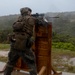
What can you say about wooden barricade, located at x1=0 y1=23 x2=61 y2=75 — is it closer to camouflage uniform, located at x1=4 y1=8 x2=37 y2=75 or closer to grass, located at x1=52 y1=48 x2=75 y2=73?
camouflage uniform, located at x1=4 y1=8 x2=37 y2=75

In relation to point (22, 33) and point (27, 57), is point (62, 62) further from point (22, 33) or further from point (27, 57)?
point (22, 33)

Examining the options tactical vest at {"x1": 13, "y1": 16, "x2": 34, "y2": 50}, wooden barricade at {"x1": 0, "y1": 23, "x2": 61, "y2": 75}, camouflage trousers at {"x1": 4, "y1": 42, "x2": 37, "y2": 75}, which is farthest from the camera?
wooden barricade at {"x1": 0, "y1": 23, "x2": 61, "y2": 75}

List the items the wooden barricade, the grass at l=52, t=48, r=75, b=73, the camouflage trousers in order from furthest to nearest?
the grass at l=52, t=48, r=75, b=73 → the wooden barricade → the camouflage trousers

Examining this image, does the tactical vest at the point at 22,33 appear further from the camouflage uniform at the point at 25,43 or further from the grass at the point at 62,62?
the grass at the point at 62,62

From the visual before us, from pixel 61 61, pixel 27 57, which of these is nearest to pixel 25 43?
pixel 27 57

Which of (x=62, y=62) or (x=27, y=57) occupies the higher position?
(x=27, y=57)

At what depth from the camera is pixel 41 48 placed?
9758 millimetres

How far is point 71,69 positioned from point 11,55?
317 cm

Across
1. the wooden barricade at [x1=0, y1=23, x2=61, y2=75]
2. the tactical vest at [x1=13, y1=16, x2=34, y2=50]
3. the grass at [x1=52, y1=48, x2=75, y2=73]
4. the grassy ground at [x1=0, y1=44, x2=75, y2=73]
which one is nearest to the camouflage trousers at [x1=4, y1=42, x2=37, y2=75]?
the tactical vest at [x1=13, y1=16, x2=34, y2=50]

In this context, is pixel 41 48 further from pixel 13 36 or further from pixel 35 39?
pixel 13 36

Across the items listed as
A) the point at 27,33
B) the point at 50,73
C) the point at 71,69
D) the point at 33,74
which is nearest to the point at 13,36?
the point at 27,33

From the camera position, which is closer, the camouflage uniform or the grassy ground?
the camouflage uniform

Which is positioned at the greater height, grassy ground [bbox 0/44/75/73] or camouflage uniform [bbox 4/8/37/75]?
camouflage uniform [bbox 4/8/37/75]

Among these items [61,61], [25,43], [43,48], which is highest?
[25,43]
